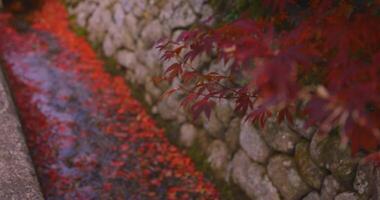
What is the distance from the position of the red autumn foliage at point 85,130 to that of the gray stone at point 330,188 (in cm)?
126

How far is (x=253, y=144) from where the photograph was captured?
3875mm

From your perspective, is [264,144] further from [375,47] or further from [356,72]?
[356,72]

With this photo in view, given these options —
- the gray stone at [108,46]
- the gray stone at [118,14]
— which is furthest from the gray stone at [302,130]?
the gray stone at [108,46]

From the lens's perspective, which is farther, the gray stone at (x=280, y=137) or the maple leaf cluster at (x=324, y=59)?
the gray stone at (x=280, y=137)

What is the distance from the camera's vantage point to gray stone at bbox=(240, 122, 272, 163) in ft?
12.4

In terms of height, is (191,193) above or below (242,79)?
below

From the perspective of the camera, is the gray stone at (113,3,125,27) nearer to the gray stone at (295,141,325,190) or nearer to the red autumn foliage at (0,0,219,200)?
the red autumn foliage at (0,0,219,200)

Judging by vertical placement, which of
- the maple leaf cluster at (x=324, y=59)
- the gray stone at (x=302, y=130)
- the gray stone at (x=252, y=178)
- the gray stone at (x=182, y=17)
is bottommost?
the gray stone at (x=252, y=178)

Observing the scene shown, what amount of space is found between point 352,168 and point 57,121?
337 centimetres

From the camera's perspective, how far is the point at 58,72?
6211mm

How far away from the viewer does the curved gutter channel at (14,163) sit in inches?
131

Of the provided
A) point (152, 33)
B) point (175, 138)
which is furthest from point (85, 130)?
point (152, 33)

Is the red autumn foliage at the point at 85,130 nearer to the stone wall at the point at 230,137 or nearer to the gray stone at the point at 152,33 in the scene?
the stone wall at the point at 230,137

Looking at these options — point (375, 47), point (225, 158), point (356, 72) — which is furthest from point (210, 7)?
point (356, 72)
